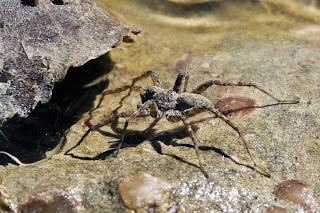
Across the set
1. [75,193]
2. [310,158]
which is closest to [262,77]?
[310,158]

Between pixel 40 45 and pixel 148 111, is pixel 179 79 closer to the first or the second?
pixel 148 111

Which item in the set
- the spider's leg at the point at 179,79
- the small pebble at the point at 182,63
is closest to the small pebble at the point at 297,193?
→ the spider's leg at the point at 179,79

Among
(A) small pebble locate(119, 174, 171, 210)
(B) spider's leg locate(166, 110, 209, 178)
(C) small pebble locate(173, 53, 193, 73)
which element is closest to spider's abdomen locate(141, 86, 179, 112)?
(B) spider's leg locate(166, 110, 209, 178)

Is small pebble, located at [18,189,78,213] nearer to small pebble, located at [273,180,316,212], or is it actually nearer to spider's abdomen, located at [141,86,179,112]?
spider's abdomen, located at [141,86,179,112]

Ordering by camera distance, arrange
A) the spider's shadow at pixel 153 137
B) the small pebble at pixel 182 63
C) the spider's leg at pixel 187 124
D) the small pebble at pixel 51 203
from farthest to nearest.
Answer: the small pebble at pixel 182 63 → the spider's shadow at pixel 153 137 → the spider's leg at pixel 187 124 → the small pebble at pixel 51 203

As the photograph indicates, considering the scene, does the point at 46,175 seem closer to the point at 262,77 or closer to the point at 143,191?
the point at 143,191

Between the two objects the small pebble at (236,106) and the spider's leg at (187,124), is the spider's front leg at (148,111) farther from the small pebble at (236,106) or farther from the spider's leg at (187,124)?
the small pebble at (236,106)

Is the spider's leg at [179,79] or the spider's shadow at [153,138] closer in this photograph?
the spider's shadow at [153,138]
